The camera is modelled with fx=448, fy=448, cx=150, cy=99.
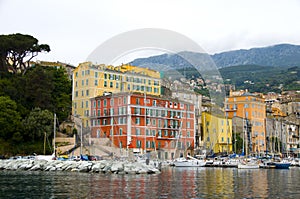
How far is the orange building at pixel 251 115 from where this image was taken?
78438mm

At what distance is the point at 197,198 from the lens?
17.8m

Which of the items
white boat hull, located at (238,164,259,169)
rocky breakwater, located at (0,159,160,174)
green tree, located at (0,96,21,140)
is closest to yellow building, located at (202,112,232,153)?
white boat hull, located at (238,164,259,169)

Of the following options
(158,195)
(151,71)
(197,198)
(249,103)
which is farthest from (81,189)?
(249,103)

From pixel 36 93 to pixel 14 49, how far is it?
950 cm

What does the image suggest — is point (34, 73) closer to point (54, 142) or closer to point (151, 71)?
point (54, 142)

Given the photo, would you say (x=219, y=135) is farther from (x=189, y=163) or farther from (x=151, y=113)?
(x=151, y=113)

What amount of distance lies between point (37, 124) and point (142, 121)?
1375 cm

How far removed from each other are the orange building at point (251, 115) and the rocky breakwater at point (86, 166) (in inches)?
1711

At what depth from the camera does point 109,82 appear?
34.5m

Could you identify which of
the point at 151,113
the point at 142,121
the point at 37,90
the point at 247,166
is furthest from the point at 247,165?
the point at 37,90

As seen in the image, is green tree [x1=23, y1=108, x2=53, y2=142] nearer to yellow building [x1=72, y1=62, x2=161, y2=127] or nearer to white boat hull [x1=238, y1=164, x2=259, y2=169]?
yellow building [x1=72, y1=62, x2=161, y2=127]

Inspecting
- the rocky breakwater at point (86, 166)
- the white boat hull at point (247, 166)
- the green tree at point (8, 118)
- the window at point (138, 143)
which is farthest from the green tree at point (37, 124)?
the white boat hull at point (247, 166)

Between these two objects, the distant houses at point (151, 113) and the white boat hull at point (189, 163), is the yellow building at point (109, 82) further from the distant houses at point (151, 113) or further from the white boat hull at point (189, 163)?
the white boat hull at point (189, 163)

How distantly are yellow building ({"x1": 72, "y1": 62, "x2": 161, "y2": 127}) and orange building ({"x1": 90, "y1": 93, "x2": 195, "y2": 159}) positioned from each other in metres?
0.91
